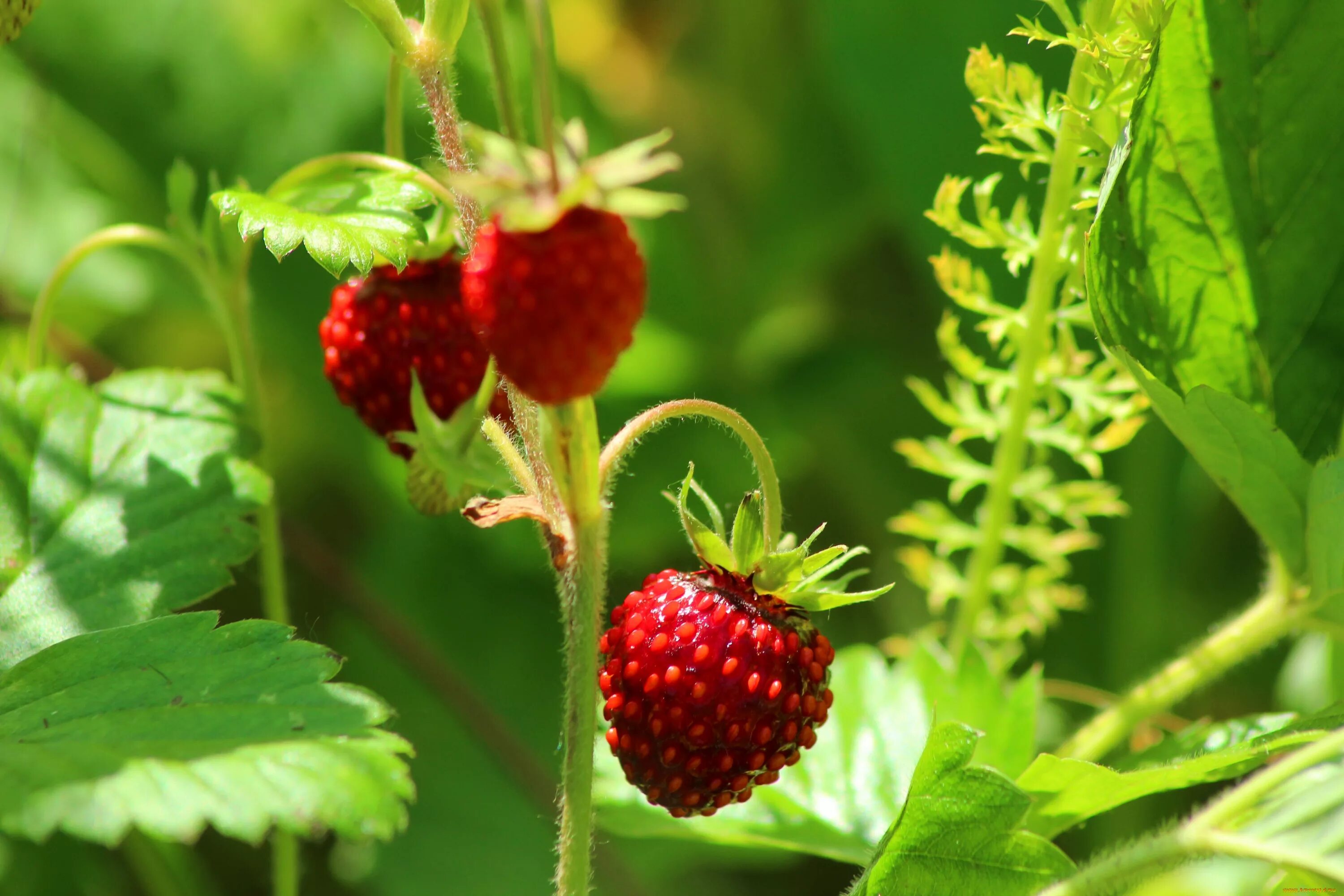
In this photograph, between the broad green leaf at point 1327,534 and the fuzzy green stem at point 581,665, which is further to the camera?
the broad green leaf at point 1327,534

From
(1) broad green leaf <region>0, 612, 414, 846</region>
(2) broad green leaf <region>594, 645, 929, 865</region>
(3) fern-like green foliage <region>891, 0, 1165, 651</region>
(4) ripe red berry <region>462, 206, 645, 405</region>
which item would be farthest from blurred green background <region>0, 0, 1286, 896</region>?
(4) ripe red berry <region>462, 206, 645, 405</region>

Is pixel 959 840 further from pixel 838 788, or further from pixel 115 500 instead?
pixel 115 500

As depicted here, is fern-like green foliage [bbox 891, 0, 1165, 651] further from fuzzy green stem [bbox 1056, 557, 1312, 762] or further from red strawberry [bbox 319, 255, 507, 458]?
red strawberry [bbox 319, 255, 507, 458]

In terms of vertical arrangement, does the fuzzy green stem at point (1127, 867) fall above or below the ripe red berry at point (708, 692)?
below

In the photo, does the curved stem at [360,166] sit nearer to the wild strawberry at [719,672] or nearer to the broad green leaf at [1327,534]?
the wild strawberry at [719,672]

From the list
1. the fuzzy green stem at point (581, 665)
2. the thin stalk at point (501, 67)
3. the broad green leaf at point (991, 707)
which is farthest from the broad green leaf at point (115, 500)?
the broad green leaf at point (991, 707)
